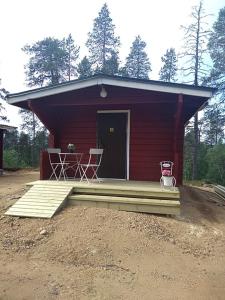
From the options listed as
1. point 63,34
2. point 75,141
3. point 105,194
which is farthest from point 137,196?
point 63,34

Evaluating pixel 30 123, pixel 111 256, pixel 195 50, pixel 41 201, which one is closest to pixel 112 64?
pixel 30 123

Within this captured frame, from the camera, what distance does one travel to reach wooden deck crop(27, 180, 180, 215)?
6.84m

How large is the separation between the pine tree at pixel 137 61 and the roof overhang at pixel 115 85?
25.4 meters

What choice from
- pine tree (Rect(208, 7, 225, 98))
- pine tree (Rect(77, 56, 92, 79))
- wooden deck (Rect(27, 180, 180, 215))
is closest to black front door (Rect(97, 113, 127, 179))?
wooden deck (Rect(27, 180, 180, 215))

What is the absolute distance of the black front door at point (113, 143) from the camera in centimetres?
968

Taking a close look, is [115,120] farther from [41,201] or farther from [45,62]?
[45,62]

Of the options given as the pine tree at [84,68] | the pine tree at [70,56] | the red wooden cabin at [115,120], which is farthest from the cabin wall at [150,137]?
the pine tree at [70,56]

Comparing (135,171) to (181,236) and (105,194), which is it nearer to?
(105,194)

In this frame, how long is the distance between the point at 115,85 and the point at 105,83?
0.24 m

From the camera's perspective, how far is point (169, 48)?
108 feet

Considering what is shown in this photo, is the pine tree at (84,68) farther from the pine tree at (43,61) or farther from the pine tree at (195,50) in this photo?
the pine tree at (195,50)

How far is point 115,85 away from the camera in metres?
8.44

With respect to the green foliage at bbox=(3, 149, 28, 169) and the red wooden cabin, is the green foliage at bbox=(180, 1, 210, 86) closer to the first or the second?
the green foliage at bbox=(3, 149, 28, 169)

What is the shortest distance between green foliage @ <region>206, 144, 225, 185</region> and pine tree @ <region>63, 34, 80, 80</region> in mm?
15080
